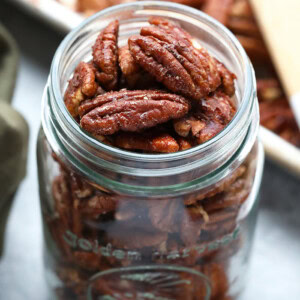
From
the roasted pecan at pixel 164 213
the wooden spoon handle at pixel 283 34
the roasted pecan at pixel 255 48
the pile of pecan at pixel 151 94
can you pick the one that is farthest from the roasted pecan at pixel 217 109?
the roasted pecan at pixel 255 48

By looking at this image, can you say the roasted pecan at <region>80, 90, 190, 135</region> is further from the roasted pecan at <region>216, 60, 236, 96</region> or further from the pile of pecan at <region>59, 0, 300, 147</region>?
the pile of pecan at <region>59, 0, 300, 147</region>

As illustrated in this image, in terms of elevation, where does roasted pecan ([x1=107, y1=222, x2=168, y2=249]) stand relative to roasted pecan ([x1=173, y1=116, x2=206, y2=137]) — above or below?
below

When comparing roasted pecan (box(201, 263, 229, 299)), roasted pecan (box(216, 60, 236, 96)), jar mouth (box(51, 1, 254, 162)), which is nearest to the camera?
jar mouth (box(51, 1, 254, 162))

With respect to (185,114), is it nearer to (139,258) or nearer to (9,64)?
(139,258)

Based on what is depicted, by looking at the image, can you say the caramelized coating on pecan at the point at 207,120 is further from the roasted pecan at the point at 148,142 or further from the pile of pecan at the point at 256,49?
the pile of pecan at the point at 256,49

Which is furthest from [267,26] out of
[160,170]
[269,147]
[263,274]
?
[160,170]

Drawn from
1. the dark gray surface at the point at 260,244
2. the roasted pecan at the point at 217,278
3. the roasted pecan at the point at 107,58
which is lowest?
the dark gray surface at the point at 260,244

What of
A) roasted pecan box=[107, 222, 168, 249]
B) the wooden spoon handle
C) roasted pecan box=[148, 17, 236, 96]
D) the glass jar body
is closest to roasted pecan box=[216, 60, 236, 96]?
roasted pecan box=[148, 17, 236, 96]
